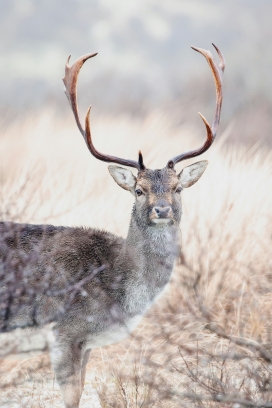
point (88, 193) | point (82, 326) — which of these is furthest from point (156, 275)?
point (88, 193)

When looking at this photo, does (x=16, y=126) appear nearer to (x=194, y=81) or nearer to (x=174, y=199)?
(x=174, y=199)

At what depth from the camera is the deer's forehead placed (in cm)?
541

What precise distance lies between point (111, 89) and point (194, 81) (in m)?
4.10

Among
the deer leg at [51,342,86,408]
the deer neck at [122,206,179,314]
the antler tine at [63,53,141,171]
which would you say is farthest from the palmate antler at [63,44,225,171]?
the deer leg at [51,342,86,408]

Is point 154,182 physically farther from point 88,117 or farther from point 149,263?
point 88,117

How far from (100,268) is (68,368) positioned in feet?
2.48

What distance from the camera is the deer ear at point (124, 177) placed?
5.69 metres

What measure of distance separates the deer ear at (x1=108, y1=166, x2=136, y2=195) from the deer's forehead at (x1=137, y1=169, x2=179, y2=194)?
110 mm

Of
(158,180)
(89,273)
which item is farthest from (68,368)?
(158,180)

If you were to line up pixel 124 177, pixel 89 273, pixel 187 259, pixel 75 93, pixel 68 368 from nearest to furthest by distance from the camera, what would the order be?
pixel 68 368 → pixel 89 273 → pixel 124 177 → pixel 75 93 → pixel 187 259

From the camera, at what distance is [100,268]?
16.9 ft

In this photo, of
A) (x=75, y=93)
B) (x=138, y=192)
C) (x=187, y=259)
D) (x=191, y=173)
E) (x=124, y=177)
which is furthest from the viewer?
(x=187, y=259)

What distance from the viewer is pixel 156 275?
5.38m

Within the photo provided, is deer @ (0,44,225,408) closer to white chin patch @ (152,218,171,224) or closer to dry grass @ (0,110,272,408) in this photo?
white chin patch @ (152,218,171,224)
